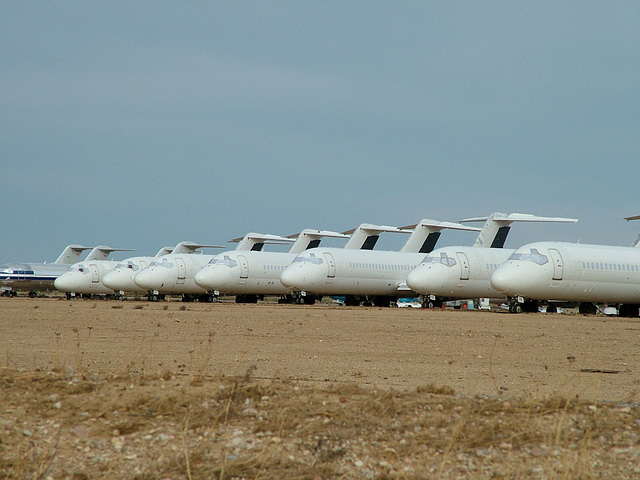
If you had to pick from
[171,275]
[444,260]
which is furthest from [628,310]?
[171,275]

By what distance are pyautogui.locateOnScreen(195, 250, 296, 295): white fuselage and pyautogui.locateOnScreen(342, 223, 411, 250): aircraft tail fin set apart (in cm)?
626

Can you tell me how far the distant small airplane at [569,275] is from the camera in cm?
3591

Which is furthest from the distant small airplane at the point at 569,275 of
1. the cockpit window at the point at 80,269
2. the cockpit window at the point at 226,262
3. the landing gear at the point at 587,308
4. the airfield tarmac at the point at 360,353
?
the cockpit window at the point at 80,269

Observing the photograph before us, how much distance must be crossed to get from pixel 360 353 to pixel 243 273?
119ft

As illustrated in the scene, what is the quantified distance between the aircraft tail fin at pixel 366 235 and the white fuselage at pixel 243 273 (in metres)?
6.26

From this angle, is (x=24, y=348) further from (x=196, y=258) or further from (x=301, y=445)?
(x=196, y=258)

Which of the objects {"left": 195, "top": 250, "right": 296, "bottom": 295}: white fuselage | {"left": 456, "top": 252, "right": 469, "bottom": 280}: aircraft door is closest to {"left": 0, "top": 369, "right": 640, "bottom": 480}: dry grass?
{"left": 456, "top": 252, "right": 469, "bottom": 280}: aircraft door

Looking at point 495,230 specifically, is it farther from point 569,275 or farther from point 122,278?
point 122,278

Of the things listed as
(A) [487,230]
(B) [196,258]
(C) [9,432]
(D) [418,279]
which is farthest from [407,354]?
(B) [196,258]

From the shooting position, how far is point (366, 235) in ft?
192

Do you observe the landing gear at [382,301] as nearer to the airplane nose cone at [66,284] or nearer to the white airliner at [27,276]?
the airplane nose cone at [66,284]

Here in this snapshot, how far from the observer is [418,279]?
41688 mm

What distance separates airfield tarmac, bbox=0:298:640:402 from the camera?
1099cm

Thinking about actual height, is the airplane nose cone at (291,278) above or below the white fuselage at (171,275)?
above
